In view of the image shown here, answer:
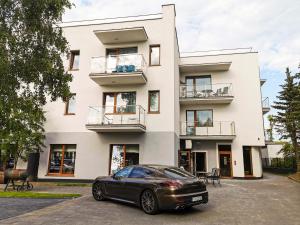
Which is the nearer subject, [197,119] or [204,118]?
[204,118]

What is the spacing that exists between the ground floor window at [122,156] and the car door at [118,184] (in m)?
6.93

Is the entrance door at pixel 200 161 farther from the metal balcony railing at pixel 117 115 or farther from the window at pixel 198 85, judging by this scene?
the metal balcony railing at pixel 117 115

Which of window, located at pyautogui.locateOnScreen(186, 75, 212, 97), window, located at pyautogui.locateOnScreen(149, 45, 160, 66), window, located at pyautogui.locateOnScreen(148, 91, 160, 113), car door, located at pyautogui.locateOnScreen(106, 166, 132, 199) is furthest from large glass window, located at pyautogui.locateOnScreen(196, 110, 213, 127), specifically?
car door, located at pyautogui.locateOnScreen(106, 166, 132, 199)

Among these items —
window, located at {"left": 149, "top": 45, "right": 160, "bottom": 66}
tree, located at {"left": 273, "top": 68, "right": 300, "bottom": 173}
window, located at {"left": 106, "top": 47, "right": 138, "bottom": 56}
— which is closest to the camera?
window, located at {"left": 149, "top": 45, "right": 160, "bottom": 66}

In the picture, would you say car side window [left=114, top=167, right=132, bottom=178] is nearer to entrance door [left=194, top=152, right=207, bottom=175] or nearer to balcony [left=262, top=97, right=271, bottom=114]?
entrance door [left=194, top=152, right=207, bottom=175]

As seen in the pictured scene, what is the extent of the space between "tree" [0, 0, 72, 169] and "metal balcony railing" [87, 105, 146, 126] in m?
6.24

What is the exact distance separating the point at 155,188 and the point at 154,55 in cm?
1176

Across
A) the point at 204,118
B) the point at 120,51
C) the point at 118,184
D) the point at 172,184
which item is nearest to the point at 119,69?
the point at 120,51

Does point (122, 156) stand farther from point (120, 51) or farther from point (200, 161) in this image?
point (120, 51)

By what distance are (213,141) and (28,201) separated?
14.2 meters

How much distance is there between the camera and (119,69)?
1617 centimetres

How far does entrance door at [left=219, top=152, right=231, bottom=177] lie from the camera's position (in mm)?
19672

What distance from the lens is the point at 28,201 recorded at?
9539mm

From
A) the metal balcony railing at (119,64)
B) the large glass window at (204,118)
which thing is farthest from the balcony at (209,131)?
the metal balcony railing at (119,64)
